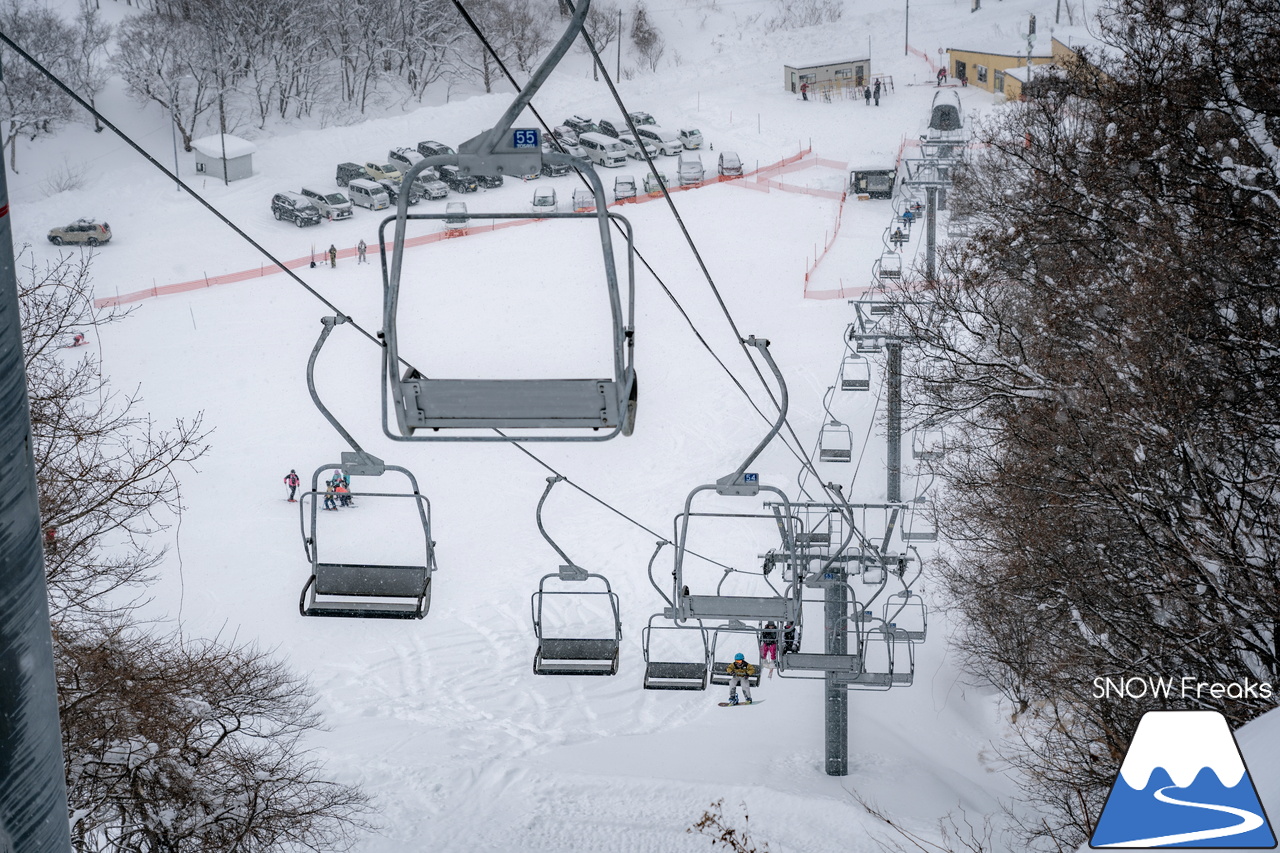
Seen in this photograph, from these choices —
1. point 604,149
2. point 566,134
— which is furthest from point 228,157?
point 604,149

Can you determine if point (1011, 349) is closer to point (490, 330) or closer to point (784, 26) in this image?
point (490, 330)

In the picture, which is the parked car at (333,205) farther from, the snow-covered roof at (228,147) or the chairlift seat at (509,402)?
the chairlift seat at (509,402)

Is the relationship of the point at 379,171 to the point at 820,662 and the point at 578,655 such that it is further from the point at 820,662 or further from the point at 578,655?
the point at 578,655

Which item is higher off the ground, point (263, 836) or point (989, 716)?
point (263, 836)

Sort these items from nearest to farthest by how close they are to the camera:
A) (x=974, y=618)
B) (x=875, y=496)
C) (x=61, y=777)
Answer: (x=61, y=777) → (x=974, y=618) → (x=875, y=496)

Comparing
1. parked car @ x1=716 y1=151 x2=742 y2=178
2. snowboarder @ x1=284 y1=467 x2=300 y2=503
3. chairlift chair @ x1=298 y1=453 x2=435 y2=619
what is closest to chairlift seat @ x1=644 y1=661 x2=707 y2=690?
chairlift chair @ x1=298 y1=453 x2=435 y2=619

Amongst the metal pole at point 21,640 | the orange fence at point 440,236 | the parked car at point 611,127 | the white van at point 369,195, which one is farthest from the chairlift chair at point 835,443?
the parked car at point 611,127

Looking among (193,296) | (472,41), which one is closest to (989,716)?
(193,296)
